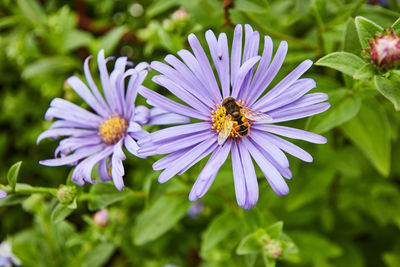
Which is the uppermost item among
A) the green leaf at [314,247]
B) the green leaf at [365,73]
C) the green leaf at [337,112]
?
the green leaf at [365,73]

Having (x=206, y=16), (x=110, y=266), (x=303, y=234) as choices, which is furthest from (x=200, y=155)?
(x=110, y=266)

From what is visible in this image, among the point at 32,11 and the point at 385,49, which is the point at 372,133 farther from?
the point at 32,11

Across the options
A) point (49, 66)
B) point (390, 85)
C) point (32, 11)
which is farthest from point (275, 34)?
point (32, 11)

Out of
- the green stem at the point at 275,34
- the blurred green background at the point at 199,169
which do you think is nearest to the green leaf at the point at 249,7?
the blurred green background at the point at 199,169

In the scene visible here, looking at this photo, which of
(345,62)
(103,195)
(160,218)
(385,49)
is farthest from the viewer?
(160,218)

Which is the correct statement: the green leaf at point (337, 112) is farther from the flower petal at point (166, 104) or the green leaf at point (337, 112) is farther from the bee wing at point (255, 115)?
the flower petal at point (166, 104)

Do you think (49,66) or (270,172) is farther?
(49,66)

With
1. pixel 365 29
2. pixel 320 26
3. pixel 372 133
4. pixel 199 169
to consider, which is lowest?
pixel 372 133
